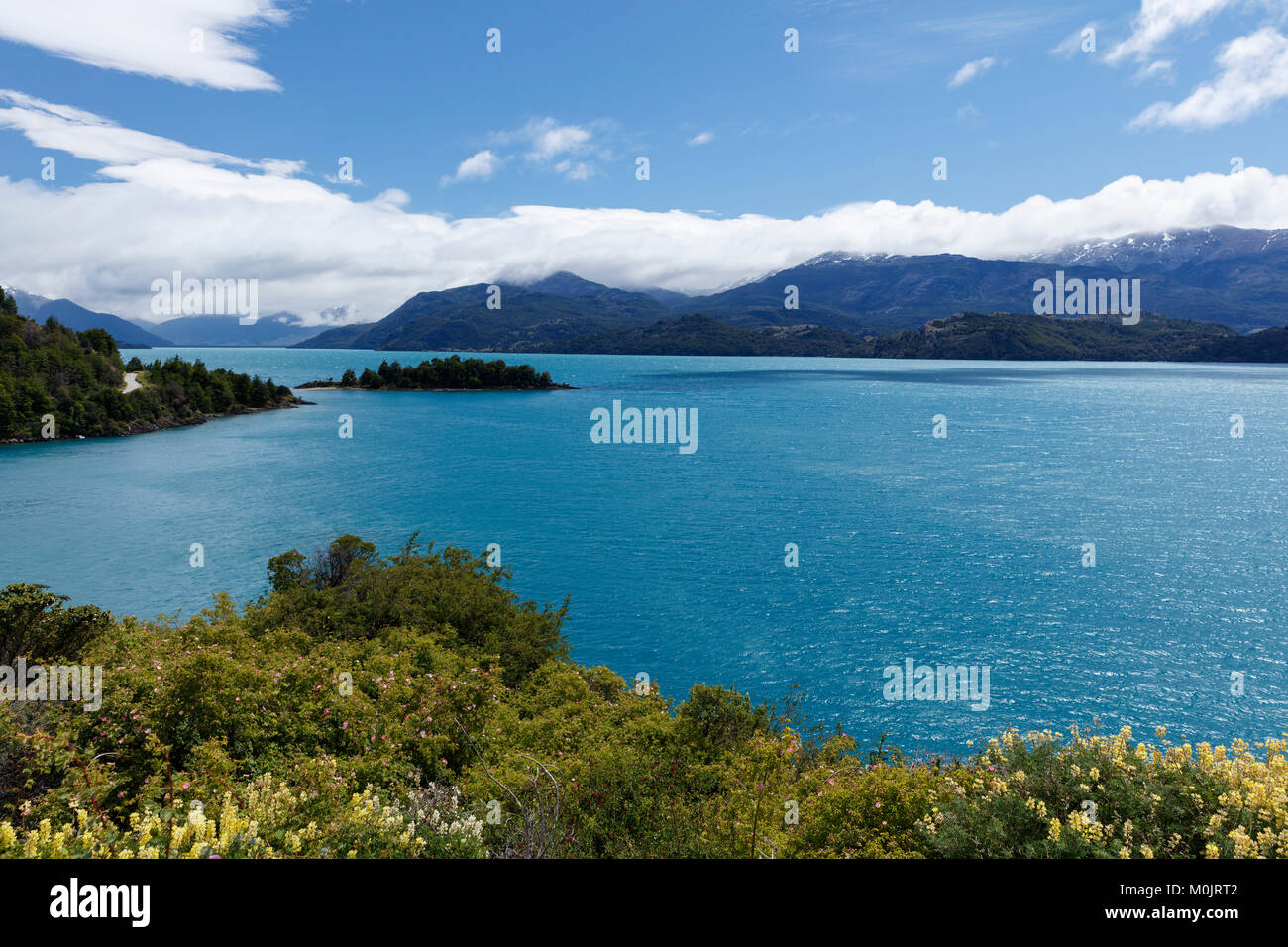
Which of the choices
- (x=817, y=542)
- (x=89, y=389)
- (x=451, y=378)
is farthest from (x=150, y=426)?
(x=817, y=542)

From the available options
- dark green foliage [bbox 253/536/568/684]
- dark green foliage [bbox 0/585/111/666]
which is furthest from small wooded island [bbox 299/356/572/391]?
dark green foliage [bbox 0/585/111/666]

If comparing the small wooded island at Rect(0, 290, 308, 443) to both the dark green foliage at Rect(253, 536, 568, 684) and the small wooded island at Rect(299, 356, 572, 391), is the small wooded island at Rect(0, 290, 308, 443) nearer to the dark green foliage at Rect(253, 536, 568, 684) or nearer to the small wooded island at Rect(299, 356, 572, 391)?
the small wooded island at Rect(299, 356, 572, 391)

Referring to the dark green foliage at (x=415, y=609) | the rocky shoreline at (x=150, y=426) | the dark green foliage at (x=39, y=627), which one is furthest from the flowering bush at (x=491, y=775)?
the rocky shoreline at (x=150, y=426)

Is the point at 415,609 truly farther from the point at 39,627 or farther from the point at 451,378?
the point at 451,378

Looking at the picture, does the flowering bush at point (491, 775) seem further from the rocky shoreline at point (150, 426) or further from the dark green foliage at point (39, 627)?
the rocky shoreline at point (150, 426)

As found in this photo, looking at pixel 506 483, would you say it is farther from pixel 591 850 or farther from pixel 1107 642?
pixel 591 850

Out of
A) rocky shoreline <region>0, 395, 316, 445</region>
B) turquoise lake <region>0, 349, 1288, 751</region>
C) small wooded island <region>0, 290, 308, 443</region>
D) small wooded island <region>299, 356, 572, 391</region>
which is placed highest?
small wooded island <region>299, 356, 572, 391</region>

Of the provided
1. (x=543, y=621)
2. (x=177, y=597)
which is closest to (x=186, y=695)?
(x=543, y=621)
